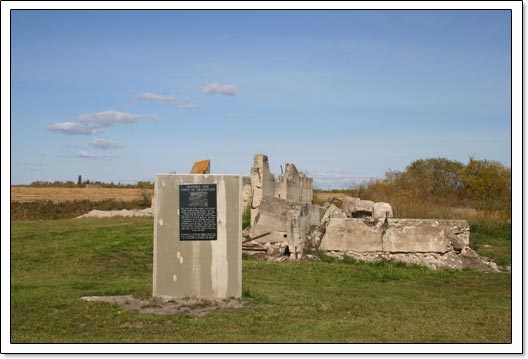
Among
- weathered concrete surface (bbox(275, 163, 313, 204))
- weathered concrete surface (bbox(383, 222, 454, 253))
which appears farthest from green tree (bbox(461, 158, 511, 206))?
weathered concrete surface (bbox(383, 222, 454, 253))

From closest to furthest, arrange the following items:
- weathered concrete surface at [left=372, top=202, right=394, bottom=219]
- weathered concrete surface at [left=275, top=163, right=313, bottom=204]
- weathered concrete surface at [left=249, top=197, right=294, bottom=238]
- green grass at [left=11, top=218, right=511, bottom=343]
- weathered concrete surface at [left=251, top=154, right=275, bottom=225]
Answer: green grass at [left=11, top=218, right=511, bottom=343] < weathered concrete surface at [left=249, top=197, right=294, bottom=238] < weathered concrete surface at [left=372, top=202, right=394, bottom=219] < weathered concrete surface at [left=251, top=154, right=275, bottom=225] < weathered concrete surface at [left=275, top=163, right=313, bottom=204]

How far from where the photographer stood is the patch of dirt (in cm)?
1002

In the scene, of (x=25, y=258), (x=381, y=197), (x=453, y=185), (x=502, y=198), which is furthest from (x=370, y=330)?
(x=453, y=185)

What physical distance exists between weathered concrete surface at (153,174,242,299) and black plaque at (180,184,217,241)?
83 millimetres

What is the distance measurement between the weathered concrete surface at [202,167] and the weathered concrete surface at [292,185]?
3344 mm

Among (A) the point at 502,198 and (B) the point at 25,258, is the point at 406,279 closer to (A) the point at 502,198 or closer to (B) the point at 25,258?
(B) the point at 25,258

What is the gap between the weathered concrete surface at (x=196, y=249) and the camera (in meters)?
10.6

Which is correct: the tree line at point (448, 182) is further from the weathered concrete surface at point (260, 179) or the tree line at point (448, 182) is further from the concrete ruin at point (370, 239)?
the concrete ruin at point (370, 239)

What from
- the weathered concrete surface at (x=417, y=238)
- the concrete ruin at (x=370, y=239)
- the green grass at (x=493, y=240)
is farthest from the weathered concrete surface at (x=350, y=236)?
the green grass at (x=493, y=240)

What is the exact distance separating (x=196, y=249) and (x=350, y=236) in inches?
329

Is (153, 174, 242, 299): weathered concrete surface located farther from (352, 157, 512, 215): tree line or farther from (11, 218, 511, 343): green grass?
(352, 157, 512, 215): tree line

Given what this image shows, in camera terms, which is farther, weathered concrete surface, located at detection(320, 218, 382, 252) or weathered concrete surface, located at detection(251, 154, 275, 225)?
weathered concrete surface, located at detection(251, 154, 275, 225)

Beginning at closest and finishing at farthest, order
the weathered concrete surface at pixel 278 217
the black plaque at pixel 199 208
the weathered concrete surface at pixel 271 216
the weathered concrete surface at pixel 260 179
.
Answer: the black plaque at pixel 199 208
the weathered concrete surface at pixel 278 217
the weathered concrete surface at pixel 271 216
the weathered concrete surface at pixel 260 179

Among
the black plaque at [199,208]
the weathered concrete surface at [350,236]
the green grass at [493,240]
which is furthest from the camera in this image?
the green grass at [493,240]
